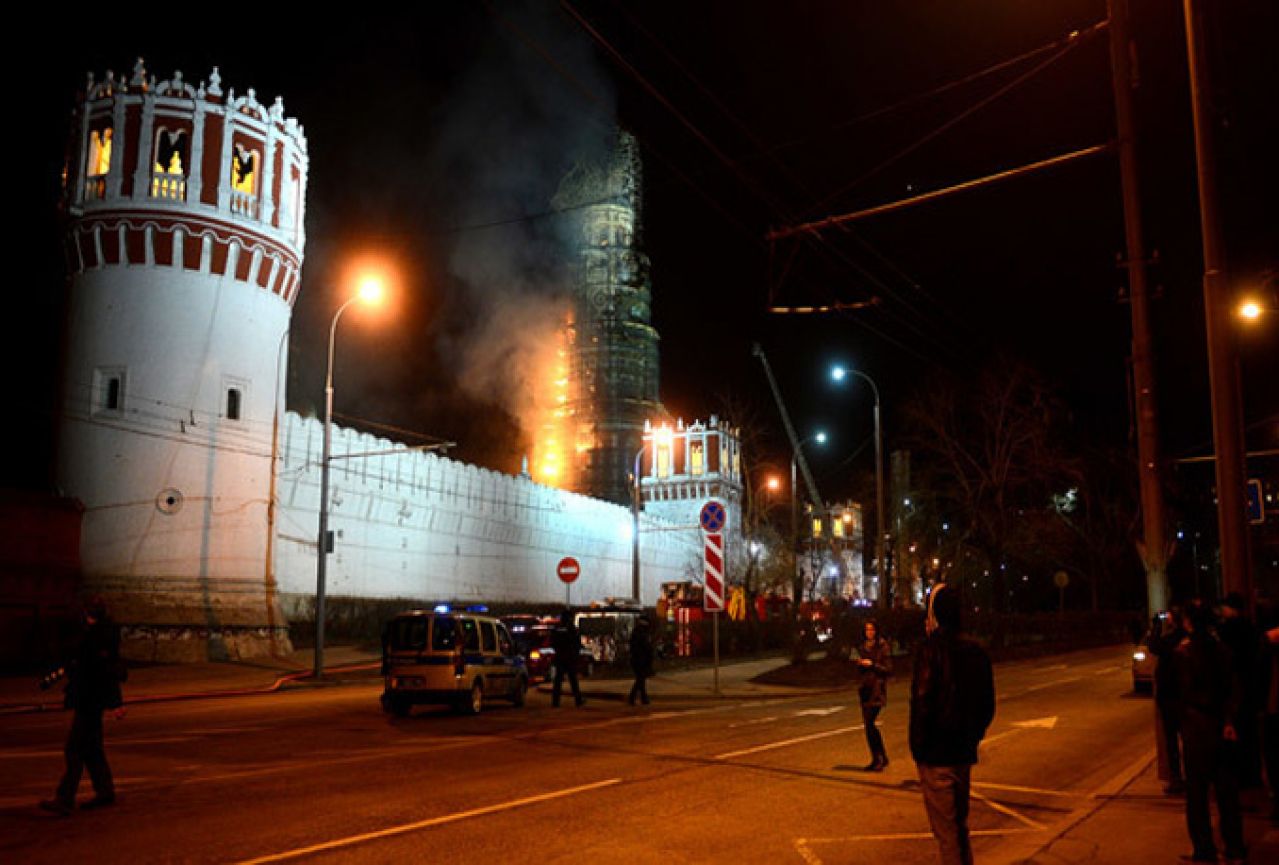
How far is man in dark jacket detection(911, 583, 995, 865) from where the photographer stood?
19.3 ft

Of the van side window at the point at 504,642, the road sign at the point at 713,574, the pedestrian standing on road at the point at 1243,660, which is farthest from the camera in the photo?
the road sign at the point at 713,574

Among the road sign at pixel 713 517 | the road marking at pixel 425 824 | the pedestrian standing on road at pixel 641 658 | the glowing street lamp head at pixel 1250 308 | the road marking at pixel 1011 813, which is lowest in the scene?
the road marking at pixel 1011 813

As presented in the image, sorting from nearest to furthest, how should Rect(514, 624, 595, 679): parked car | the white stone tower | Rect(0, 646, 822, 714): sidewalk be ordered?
1. Rect(0, 646, 822, 714): sidewalk
2. Rect(514, 624, 595, 679): parked car
3. the white stone tower

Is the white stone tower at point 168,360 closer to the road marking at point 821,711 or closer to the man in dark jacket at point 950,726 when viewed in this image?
the road marking at point 821,711

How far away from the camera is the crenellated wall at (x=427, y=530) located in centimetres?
3906

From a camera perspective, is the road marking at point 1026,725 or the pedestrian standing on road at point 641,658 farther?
the pedestrian standing on road at point 641,658

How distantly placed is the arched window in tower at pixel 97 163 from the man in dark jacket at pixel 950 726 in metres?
34.4

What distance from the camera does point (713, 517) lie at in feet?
74.0

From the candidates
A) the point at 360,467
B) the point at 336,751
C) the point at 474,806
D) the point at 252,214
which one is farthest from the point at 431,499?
the point at 474,806

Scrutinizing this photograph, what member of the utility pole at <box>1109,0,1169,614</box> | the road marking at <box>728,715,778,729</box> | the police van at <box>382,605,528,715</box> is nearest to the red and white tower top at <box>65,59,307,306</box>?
the police van at <box>382,605,528,715</box>

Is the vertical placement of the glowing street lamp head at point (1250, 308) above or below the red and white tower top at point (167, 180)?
below

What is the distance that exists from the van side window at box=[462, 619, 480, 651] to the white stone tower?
16.5 m

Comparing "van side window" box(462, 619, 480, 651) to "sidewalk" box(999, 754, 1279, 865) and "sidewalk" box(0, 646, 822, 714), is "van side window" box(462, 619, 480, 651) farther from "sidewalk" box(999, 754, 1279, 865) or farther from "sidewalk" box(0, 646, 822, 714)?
"sidewalk" box(999, 754, 1279, 865)

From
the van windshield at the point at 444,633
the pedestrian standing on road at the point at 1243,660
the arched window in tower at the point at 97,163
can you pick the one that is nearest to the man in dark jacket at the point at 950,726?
the pedestrian standing on road at the point at 1243,660
